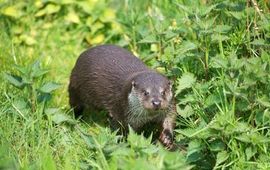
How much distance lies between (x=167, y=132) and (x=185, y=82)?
0.35 m

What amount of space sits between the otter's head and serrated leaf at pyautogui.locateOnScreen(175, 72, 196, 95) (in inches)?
2.5

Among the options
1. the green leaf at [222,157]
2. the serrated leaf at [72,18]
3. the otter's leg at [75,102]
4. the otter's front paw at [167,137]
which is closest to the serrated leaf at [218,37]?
the otter's front paw at [167,137]

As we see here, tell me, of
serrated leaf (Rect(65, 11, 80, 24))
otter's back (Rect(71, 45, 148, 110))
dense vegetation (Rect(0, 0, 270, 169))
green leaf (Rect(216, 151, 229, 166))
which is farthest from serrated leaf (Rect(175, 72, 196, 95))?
serrated leaf (Rect(65, 11, 80, 24))

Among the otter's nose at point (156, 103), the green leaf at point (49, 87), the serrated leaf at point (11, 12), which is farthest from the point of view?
the serrated leaf at point (11, 12)

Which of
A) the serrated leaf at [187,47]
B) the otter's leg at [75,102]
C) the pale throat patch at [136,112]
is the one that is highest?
the serrated leaf at [187,47]

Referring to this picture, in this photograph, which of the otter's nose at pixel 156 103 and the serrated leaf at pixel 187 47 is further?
the serrated leaf at pixel 187 47

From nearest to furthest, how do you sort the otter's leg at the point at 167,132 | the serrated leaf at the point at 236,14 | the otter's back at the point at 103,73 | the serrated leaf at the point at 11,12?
the otter's leg at the point at 167,132 → the serrated leaf at the point at 236,14 → the otter's back at the point at 103,73 → the serrated leaf at the point at 11,12

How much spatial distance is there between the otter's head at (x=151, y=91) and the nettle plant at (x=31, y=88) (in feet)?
1.66

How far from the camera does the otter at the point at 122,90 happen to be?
457 centimetres

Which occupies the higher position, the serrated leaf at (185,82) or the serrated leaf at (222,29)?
the serrated leaf at (222,29)

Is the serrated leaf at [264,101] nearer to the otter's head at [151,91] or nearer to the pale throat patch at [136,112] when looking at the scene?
the otter's head at [151,91]

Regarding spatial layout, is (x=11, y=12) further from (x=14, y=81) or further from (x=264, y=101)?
(x=264, y=101)

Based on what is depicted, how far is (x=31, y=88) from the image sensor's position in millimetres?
4598

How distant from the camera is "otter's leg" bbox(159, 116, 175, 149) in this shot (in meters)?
4.68
